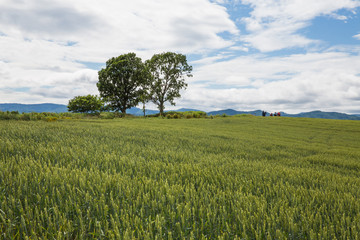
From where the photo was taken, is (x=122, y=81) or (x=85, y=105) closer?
(x=122, y=81)

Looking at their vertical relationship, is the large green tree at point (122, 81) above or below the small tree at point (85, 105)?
above

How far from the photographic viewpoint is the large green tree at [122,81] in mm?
44562

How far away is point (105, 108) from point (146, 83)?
1063 cm

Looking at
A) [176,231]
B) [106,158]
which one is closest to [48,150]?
[106,158]

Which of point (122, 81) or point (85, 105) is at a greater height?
point (122, 81)

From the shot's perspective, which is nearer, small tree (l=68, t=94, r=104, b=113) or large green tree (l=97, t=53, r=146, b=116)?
large green tree (l=97, t=53, r=146, b=116)

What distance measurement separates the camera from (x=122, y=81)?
45.6m

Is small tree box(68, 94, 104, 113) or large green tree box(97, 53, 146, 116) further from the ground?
large green tree box(97, 53, 146, 116)

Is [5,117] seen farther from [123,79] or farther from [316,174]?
[123,79]

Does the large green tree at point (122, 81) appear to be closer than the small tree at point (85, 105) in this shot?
Yes

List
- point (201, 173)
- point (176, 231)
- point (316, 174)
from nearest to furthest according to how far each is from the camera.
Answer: point (176, 231)
point (201, 173)
point (316, 174)

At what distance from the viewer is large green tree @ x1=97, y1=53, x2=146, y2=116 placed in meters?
44.6

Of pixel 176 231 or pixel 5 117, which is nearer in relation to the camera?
pixel 176 231

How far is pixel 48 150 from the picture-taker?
390 cm
